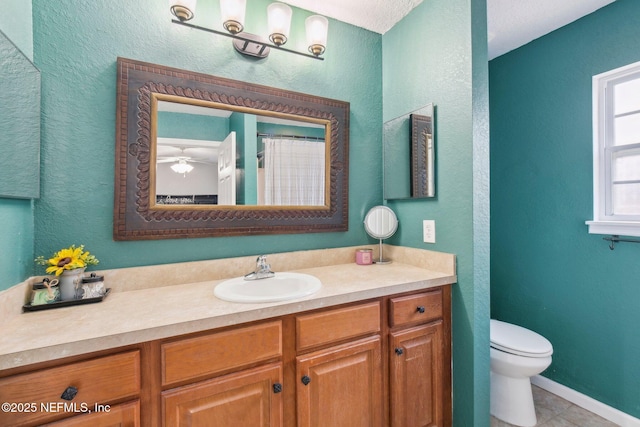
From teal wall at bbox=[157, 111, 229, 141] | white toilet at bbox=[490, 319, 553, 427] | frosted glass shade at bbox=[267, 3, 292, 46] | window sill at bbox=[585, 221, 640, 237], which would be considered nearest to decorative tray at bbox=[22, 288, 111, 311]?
teal wall at bbox=[157, 111, 229, 141]

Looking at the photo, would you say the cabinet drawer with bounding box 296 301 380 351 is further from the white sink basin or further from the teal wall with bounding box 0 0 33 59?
the teal wall with bounding box 0 0 33 59

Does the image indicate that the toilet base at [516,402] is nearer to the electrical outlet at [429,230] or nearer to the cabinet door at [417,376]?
the cabinet door at [417,376]

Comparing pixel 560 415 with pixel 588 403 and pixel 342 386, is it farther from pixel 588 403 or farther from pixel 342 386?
pixel 342 386

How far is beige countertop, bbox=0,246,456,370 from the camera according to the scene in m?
0.79

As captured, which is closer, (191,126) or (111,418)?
(111,418)

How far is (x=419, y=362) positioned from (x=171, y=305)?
1.15 meters

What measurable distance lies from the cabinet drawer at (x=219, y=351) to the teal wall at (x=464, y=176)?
990mm

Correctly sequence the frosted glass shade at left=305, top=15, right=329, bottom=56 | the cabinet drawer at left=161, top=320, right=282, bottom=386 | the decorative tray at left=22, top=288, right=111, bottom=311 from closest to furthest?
the cabinet drawer at left=161, top=320, right=282, bottom=386 < the decorative tray at left=22, top=288, right=111, bottom=311 < the frosted glass shade at left=305, top=15, right=329, bottom=56

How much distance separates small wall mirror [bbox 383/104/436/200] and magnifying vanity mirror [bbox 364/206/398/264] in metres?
0.12

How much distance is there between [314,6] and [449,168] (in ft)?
4.05

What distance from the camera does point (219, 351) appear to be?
0.96m

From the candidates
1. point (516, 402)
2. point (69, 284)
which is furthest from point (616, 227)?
point (69, 284)

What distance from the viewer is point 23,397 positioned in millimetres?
734

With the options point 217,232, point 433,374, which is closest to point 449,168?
point 433,374
